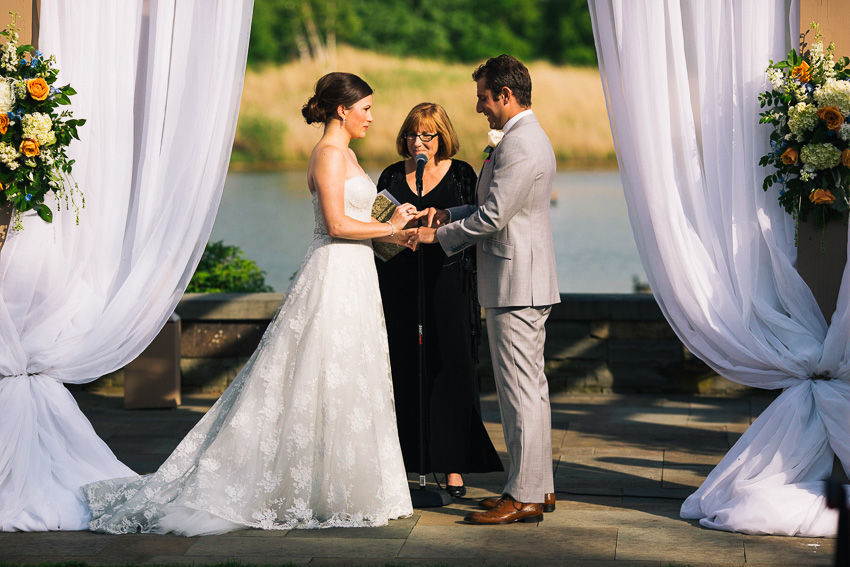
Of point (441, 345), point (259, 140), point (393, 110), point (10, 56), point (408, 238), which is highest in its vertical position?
point (393, 110)

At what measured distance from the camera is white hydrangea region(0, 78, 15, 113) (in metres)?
4.31

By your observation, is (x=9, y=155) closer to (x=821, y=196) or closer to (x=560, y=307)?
(x=821, y=196)

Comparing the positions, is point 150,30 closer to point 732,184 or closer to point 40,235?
point 40,235

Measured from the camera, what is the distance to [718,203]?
14.1 feet

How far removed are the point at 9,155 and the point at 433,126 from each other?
1.79m

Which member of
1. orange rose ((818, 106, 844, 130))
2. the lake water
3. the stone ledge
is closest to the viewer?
orange rose ((818, 106, 844, 130))

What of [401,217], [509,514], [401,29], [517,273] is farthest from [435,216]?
[401,29]

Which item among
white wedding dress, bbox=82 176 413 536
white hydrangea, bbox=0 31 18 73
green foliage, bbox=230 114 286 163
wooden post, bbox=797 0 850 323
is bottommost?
white wedding dress, bbox=82 176 413 536

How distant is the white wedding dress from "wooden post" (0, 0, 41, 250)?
1.20 m

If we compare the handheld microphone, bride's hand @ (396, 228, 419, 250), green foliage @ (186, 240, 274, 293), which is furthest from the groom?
green foliage @ (186, 240, 274, 293)

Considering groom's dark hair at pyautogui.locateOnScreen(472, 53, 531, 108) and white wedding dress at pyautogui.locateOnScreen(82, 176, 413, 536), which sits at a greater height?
groom's dark hair at pyautogui.locateOnScreen(472, 53, 531, 108)

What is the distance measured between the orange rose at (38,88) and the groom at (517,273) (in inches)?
68.0

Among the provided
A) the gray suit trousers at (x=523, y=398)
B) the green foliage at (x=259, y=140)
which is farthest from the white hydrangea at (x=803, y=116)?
the green foliage at (x=259, y=140)

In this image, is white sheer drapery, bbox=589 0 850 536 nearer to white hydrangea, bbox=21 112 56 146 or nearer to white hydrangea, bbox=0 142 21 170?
white hydrangea, bbox=21 112 56 146
